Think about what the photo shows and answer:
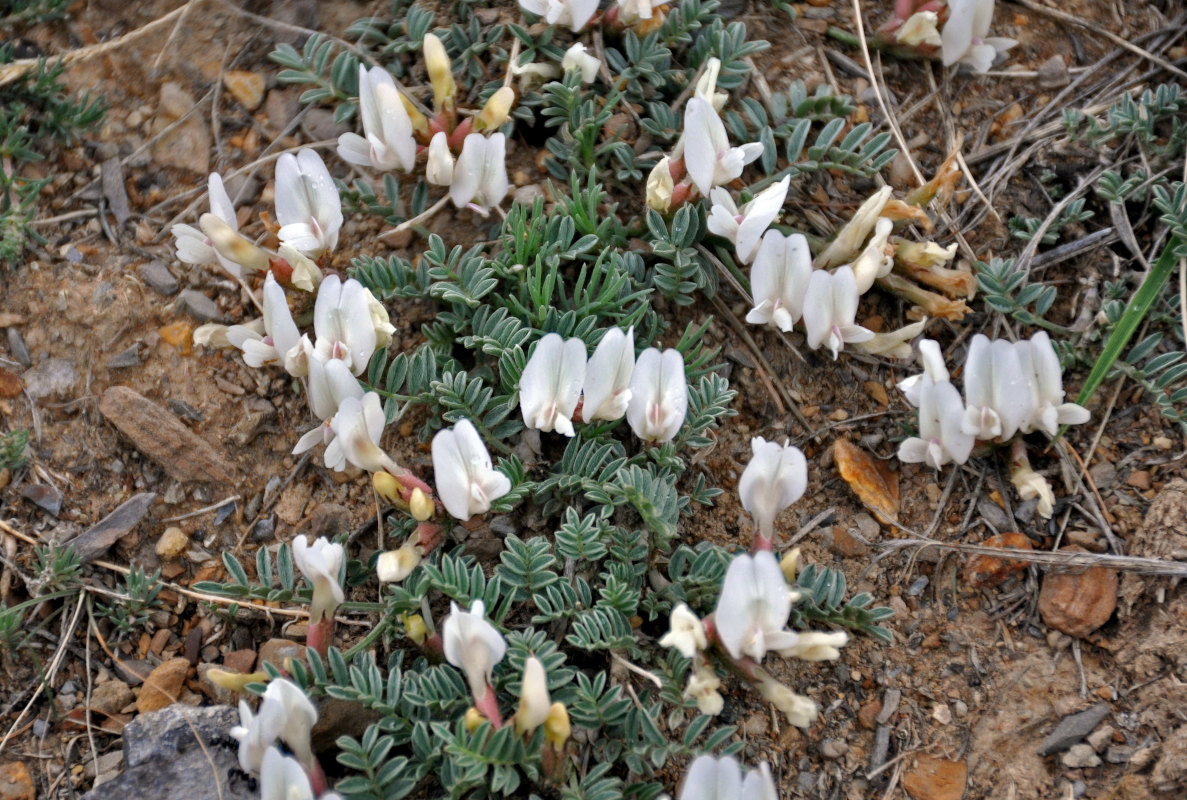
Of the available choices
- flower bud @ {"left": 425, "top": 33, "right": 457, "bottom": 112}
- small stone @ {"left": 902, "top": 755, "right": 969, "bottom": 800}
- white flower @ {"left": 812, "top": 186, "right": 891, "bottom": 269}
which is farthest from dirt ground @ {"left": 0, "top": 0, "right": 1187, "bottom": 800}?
flower bud @ {"left": 425, "top": 33, "right": 457, "bottom": 112}

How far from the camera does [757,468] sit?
2.54 metres

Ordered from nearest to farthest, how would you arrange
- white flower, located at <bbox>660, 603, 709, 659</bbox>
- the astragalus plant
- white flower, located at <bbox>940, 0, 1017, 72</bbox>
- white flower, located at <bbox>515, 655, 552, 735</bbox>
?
white flower, located at <bbox>515, 655, 552, 735</bbox> → white flower, located at <bbox>660, 603, 709, 659</bbox> → the astragalus plant → white flower, located at <bbox>940, 0, 1017, 72</bbox>

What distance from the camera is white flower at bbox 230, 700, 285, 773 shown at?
2240 mm

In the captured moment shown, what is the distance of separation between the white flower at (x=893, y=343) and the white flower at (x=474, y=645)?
4.92 ft

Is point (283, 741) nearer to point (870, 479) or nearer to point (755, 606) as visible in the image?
point (755, 606)

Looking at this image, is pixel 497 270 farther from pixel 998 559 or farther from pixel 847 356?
pixel 998 559

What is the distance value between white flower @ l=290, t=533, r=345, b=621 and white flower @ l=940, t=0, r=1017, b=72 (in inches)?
104

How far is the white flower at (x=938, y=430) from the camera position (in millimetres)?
2781

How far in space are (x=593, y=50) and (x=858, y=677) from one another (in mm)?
2216

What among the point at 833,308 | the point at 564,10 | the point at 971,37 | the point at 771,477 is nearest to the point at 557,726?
the point at 771,477

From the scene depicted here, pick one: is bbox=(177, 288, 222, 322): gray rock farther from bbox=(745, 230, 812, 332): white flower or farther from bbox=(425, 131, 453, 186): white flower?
bbox=(745, 230, 812, 332): white flower

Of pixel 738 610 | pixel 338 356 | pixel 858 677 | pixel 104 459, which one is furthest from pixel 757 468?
pixel 104 459

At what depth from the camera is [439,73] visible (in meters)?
3.20

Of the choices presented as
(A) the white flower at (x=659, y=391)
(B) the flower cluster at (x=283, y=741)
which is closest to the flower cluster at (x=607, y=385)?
(A) the white flower at (x=659, y=391)
